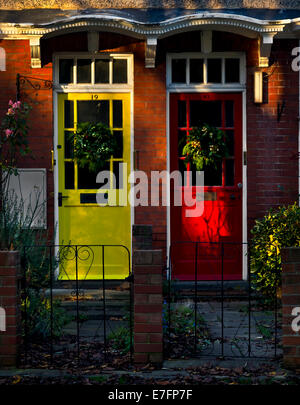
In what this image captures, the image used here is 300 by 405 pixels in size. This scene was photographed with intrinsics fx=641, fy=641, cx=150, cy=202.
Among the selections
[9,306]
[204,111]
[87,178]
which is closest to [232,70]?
[204,111]

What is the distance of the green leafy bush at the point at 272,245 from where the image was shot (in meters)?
7.30

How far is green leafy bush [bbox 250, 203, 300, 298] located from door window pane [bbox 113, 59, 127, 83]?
2.83 metres

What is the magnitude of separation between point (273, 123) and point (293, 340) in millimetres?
4339

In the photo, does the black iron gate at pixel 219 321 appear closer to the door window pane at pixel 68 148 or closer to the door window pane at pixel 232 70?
the door window pane at pixel 68 148

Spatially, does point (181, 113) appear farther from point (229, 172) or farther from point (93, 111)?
point (93, 111)

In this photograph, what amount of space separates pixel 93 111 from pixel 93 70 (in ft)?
1.82

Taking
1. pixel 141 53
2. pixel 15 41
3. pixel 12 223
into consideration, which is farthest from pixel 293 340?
pixel 15 41

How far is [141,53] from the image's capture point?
866 centimetres

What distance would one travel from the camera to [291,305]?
16.3 feet

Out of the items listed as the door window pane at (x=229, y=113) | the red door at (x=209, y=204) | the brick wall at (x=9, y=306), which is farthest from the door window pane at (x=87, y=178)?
the brick wall at (x=9, y=306)

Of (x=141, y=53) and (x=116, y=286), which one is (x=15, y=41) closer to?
(x=141, y=53)

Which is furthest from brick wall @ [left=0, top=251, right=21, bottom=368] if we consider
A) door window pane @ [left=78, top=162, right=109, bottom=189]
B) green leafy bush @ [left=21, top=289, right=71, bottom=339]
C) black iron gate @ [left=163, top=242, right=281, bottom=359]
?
door window pane @ [left=78, top=162, right=109, bottom=189]

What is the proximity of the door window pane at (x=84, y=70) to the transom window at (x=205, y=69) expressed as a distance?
1.09 metres

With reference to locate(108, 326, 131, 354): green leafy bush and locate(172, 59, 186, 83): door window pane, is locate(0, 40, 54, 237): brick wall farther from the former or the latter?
locate(108, 326, 131, 354): green leafy bush
